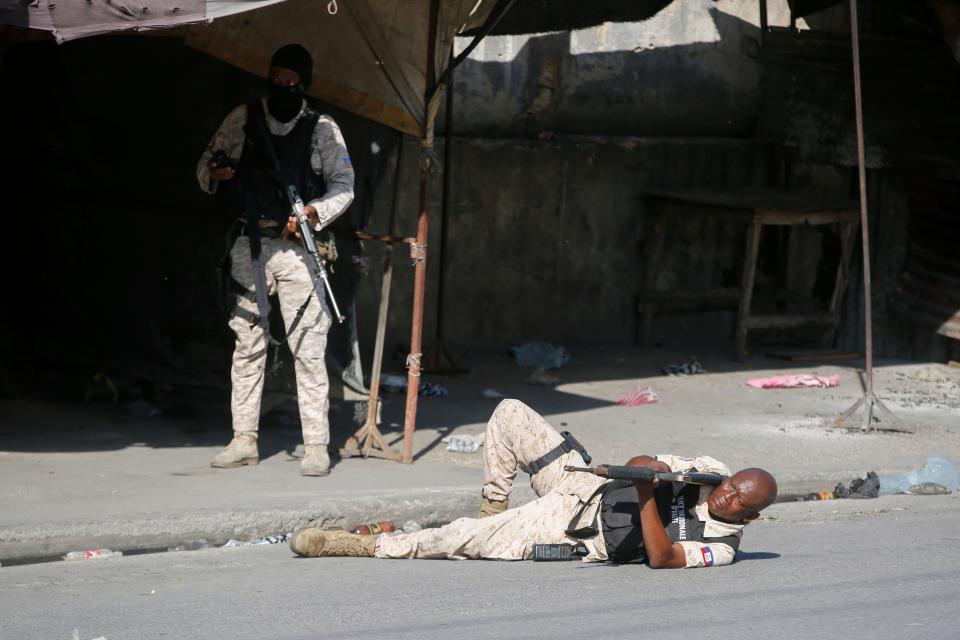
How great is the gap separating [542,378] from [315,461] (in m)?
3.68

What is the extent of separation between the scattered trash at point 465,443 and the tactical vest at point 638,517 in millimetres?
2562

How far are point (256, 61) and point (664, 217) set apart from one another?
5.66 m

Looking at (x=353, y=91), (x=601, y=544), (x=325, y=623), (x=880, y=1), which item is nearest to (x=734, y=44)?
(x=880, y=1)

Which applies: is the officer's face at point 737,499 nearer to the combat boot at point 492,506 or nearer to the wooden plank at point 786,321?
the combat boot at point 492,506

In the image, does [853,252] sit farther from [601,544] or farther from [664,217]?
[601,544]

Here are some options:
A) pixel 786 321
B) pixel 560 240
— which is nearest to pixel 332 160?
pixel 560 240

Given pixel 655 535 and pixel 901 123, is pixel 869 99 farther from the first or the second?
pixel 655 535

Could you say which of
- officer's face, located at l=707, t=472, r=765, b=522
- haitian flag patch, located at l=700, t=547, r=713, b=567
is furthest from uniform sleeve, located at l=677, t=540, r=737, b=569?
officer's face, located at l=707, t=472, r=765, b=522

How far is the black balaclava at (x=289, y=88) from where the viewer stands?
22.1 ft

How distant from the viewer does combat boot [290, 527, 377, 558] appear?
5.59 metres

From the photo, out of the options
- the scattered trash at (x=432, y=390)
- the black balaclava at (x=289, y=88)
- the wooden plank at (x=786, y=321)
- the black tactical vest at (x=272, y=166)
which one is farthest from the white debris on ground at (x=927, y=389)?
the black balaclava at (x=289, y=88)

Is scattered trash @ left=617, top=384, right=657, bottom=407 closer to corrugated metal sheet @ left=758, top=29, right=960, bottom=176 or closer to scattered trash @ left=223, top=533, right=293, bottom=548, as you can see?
corrugated metal sheet @ left=758, top=29, right=960, bottom=176

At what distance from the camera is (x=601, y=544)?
213 inches

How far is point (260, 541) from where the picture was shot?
6160mm
